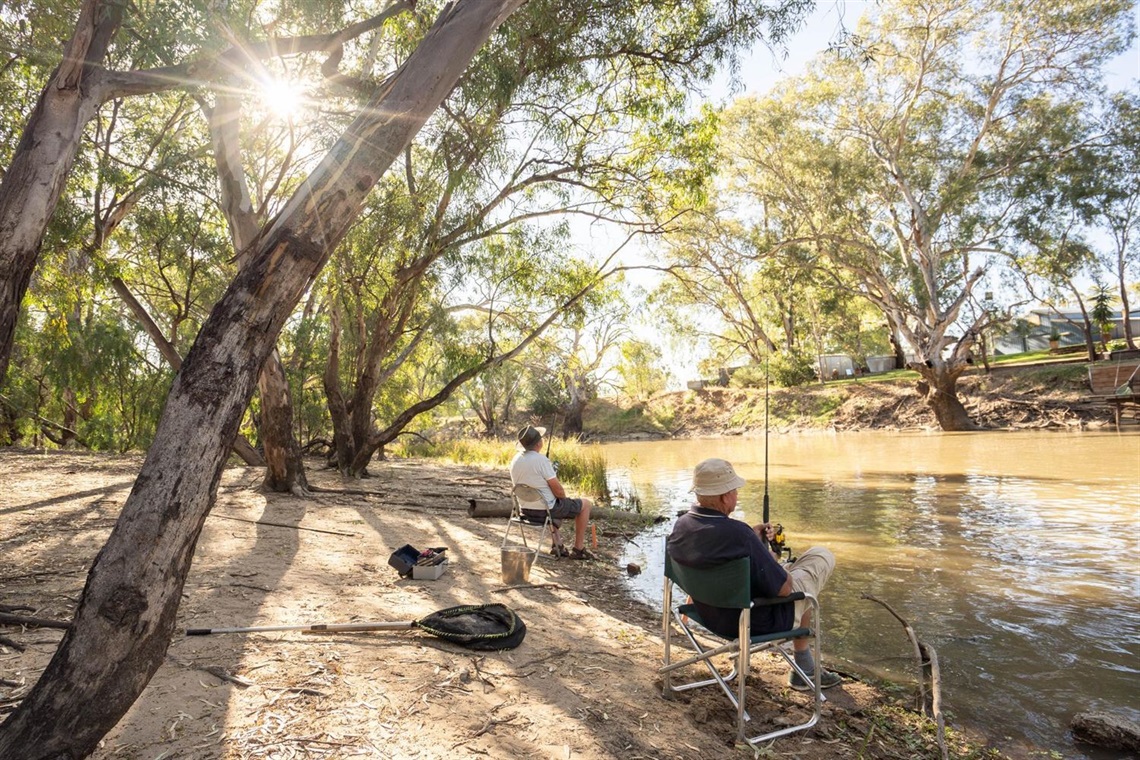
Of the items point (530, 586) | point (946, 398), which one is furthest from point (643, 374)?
point (530, 586)

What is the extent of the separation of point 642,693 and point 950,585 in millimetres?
3594

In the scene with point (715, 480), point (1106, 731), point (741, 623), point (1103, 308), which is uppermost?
point (1103, 308)

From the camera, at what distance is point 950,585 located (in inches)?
216

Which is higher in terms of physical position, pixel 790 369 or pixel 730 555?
pixel 790 369

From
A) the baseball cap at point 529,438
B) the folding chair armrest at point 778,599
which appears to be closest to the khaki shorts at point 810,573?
the folding chair armrest at point 778,599

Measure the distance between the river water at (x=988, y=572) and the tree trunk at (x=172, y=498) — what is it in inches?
142

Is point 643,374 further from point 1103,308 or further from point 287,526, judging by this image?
point 287,526

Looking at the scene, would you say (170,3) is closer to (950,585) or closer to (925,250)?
(950,585)

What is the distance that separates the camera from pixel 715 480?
10.4ft

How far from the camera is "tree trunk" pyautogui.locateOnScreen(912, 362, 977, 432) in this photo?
846 inches

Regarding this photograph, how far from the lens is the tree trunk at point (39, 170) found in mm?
3336

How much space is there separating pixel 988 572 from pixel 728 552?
422 centimetres

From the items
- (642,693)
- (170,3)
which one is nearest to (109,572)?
(642,693)

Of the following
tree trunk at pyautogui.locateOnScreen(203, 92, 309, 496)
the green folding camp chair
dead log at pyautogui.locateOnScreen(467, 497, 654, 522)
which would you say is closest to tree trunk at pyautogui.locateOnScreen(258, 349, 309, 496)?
tree trunk at pyautogui.locateOnScreen(203, 92, 309, 496)
